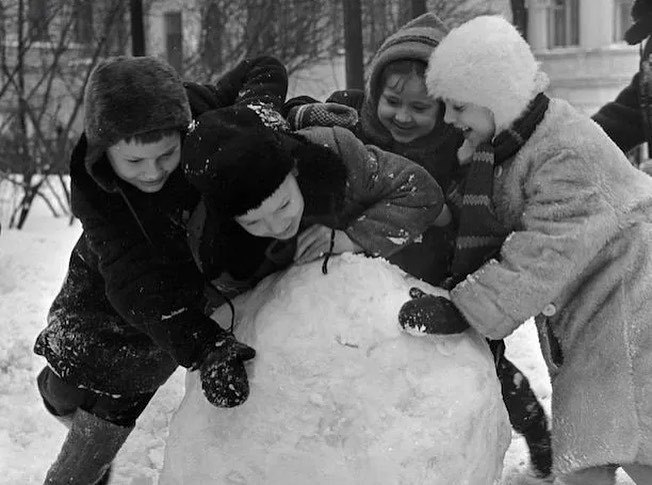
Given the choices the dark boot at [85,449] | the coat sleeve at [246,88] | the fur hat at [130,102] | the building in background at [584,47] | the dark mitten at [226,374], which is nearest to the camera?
the dark mitten at [226,374]

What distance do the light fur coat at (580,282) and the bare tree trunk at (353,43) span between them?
413 centimetres

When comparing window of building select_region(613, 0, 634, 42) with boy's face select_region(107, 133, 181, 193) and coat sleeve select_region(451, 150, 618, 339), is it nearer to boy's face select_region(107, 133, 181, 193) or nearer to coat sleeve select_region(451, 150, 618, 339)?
coat sleeve select_region(451, 150, 618, 339)

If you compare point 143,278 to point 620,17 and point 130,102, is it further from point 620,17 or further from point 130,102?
point 620,17

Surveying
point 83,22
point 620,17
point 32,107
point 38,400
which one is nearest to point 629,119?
point 38,400

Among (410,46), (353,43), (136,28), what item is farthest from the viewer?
(136,28)

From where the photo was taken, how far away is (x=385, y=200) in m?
2.62

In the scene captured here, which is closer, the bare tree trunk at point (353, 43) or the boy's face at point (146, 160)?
the boy's face at point (146, 160)

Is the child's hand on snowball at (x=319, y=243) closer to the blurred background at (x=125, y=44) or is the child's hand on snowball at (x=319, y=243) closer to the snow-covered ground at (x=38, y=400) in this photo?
the snow-covered ground at (x=38, y=400)

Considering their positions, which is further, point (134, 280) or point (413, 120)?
point (413, 120)

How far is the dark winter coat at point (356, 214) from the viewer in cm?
257

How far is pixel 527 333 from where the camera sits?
5.77 meters

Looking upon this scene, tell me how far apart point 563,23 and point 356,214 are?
2071 centimetres

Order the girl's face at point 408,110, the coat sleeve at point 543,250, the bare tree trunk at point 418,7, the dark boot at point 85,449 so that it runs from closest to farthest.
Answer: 1. the coat sleeve at point 543,250
2. the girl's face at point 408,110
3. the dark boot at point 85,449
4. the bare tree trunk at point 418,7

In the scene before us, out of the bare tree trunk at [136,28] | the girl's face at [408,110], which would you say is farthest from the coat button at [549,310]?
the bare tree trunk at [136,28]
